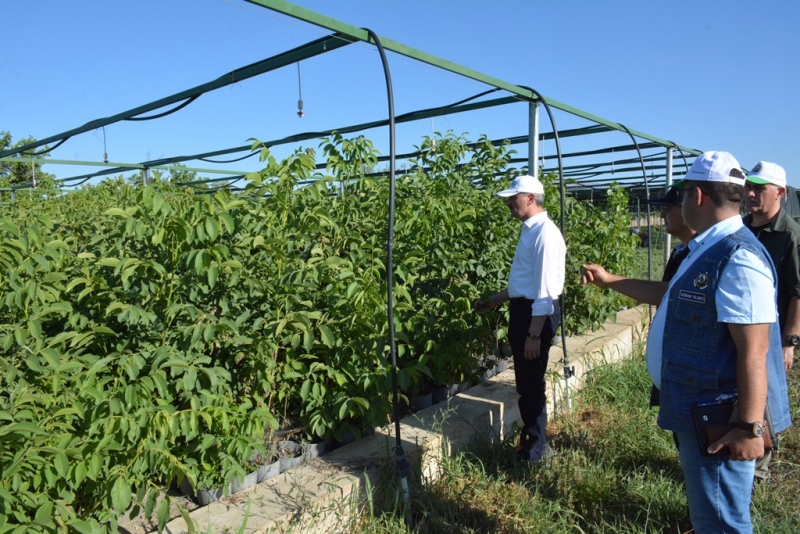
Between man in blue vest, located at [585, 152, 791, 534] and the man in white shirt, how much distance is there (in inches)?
41.2

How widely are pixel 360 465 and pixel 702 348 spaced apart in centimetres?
158

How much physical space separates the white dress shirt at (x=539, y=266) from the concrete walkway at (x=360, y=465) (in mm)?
764

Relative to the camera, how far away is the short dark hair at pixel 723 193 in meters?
1.85

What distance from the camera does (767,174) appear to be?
2895 millimetres

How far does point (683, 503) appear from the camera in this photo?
2684mm

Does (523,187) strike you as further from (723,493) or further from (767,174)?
(723,493)

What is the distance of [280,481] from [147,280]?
3.39 feet

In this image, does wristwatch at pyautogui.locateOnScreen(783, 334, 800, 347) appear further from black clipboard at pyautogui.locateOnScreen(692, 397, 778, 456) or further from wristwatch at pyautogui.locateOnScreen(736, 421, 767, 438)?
wristwatch at pyautogui.locateOnScreen(736, 421, 767, 438)

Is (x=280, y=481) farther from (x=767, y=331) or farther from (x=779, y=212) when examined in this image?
(x=779, y=212)

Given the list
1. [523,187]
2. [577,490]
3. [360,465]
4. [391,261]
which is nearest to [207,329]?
[391,261]

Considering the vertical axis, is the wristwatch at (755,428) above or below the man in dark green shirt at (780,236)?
below

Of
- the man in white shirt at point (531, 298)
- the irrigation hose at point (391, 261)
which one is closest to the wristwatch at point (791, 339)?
the man in white shirt at point (531, 298)

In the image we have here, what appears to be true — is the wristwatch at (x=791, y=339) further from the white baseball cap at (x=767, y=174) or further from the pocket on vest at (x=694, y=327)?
the pocket on vest at (x=694, y=327)

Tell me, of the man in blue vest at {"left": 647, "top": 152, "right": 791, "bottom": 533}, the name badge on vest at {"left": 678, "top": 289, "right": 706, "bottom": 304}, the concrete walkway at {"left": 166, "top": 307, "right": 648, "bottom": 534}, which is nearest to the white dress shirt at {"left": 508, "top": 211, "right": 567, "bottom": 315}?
the concrete walkway at {"left": 166, "top": 307, "right": 648, "bottom": 534}
